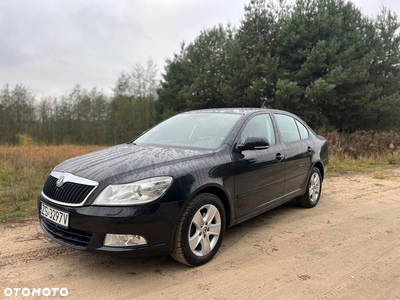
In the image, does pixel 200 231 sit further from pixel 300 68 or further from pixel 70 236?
pixel 300 68

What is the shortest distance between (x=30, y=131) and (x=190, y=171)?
115 ft

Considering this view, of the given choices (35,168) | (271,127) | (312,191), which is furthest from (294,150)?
(35,168)

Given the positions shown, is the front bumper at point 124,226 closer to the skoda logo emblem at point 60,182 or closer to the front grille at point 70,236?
the front grille at point 70,236

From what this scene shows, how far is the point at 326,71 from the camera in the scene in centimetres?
2036

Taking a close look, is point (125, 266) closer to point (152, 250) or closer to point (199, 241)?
point (152, 250)

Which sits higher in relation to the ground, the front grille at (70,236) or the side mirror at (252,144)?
the side mirror at (252,144)

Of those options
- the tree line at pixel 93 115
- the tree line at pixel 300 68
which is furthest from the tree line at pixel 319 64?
the tree line at pixel 93 115

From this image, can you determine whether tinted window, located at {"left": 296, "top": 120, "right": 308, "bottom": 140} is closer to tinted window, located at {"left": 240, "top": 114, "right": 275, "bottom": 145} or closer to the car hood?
tinted window, located at {"left": 240, "top": 114, "right": 275, "bottom": 145}

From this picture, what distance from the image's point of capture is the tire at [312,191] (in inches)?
199

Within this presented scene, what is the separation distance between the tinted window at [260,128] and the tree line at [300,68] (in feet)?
53.5

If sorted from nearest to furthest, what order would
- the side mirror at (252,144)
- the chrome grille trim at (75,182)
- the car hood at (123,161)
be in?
the chrome grille trim at (75,182) < the car hood at (123,161) < the side mirror at (252,144)

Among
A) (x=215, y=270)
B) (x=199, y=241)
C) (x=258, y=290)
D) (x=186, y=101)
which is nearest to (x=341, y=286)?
(x=258, y=290)

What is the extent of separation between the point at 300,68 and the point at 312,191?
→ 17.8m

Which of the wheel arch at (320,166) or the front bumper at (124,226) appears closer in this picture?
the front bumper at (124,226)
